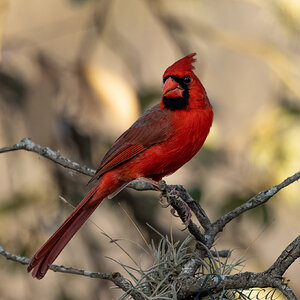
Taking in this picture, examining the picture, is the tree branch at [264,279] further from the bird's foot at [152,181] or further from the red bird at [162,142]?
the red bird at [162,142]

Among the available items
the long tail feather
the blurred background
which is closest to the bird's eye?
the long tail feather

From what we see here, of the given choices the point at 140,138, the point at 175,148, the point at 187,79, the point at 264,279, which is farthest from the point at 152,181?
the point at 264,279

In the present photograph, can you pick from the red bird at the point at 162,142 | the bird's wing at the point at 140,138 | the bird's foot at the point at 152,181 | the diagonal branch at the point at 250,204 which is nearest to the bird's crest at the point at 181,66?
the red bird at the point at 162,142

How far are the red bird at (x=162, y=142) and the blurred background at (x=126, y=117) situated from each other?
0.63 meters

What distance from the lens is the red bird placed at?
268cm

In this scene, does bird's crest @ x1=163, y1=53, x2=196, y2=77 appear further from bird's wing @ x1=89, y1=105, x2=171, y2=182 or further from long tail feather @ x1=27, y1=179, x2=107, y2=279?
long tail feather @ x1=27, y1=179, x2=107, y2=279

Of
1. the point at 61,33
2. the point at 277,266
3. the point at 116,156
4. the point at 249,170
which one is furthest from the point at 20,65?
the point at 277,266

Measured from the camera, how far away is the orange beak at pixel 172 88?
2766mm

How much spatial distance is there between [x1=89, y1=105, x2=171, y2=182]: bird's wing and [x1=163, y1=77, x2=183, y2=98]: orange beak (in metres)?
0.09

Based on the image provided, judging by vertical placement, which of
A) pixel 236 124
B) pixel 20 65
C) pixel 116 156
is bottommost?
pixel 116 156

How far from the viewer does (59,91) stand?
4.04m

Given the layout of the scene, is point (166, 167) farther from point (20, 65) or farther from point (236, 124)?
point (20, 65)

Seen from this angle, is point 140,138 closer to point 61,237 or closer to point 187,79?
point 187,79

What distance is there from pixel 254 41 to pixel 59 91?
4.31 feet
